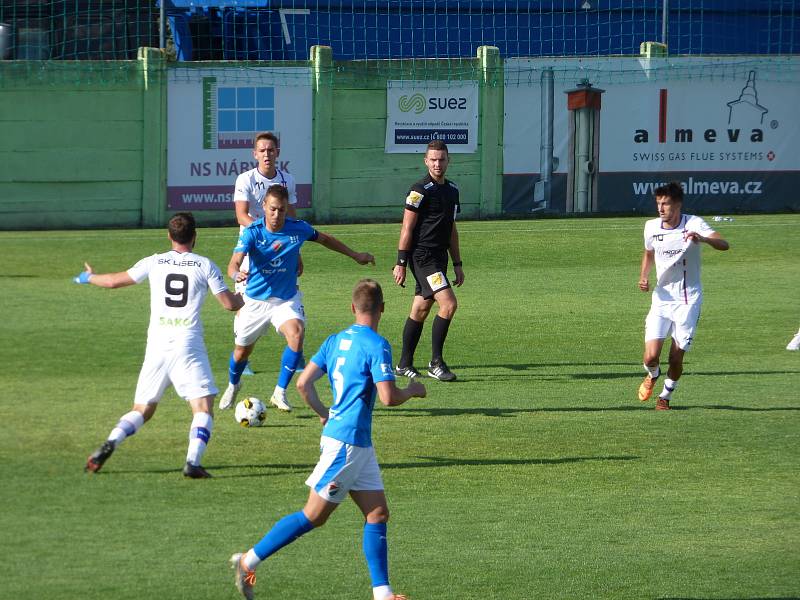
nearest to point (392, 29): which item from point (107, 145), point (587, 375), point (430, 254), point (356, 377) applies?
point (107, 145)

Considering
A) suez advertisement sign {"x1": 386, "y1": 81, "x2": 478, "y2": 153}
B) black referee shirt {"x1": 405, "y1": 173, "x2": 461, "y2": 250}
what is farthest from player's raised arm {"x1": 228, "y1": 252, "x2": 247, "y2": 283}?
suez advertisement sign {"x1": 386, "y1": 81, "x2": 478, "y2": 153}

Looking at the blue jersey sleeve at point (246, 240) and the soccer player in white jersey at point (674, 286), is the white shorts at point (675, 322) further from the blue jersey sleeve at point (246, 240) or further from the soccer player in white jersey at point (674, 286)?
the blue jersey sleeve at point (246, 240)

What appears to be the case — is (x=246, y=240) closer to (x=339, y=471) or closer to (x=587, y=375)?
(x=339, y=471)

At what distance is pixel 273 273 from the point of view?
10.4m

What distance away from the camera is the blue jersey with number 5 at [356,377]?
6309mm

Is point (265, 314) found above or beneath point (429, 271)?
beneath

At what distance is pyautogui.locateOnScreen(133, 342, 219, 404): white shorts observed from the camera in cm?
860

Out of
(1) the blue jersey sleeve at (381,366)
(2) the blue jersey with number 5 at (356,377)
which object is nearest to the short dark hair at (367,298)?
(2) the blue jersey with number 5 at (356,377)

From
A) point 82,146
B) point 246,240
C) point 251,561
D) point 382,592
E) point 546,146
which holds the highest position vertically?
point 546,146

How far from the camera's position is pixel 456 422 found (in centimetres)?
1066

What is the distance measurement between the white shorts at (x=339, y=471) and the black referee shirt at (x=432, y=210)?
642cm

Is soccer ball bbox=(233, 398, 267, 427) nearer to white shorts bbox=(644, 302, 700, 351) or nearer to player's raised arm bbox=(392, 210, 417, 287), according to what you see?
player's raised arm bbox=(392, 210, 417, 287)

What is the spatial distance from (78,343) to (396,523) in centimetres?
763

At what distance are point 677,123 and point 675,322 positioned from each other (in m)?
17.5
